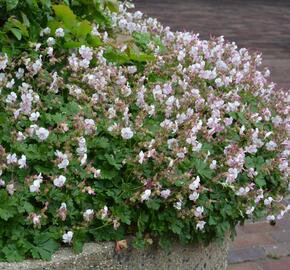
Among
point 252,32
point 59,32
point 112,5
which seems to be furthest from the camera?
point 252,32

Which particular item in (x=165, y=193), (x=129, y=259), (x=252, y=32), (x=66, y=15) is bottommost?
(x=252, y=32)

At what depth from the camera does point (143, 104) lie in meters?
2.74

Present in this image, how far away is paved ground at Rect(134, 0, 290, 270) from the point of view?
382cm

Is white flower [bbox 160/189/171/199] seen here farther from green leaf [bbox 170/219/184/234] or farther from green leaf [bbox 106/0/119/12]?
green leaf [bbox 106/0/119/12]

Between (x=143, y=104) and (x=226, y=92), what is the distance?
0.51 meters

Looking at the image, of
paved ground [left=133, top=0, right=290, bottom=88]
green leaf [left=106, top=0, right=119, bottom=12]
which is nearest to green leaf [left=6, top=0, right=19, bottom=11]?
green leaf [left=106, top=0, right=119, bottom=12]

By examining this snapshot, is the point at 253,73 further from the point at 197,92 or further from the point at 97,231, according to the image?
the point at 97,231

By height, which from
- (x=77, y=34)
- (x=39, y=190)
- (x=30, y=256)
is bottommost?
(x=30, y=256)

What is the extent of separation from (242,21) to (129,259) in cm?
1135

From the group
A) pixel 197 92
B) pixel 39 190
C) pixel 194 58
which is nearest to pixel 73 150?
pixel 39 190

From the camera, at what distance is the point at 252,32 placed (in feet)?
38.7

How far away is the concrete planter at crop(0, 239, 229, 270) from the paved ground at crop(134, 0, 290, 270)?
1.02 meters

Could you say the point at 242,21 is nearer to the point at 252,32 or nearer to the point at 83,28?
the point at 252,32

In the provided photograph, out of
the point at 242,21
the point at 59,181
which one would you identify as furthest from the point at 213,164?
the point at 242,21
